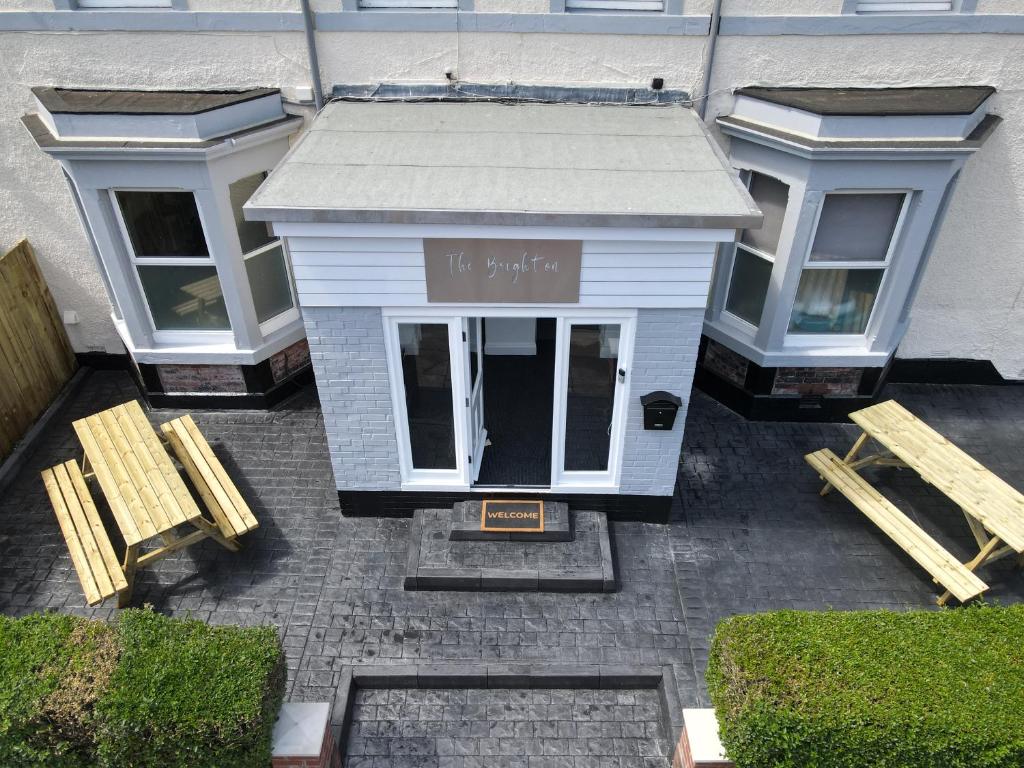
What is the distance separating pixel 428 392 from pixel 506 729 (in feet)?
9.54

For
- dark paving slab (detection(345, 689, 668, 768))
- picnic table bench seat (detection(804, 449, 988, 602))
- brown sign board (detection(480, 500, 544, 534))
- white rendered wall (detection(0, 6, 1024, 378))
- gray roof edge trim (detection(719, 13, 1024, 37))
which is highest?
gray roof edge trim (detection(719, 13, 1024, 37))

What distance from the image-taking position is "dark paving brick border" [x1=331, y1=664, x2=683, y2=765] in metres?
5.40

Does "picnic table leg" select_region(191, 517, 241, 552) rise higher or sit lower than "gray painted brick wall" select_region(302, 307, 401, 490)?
lower

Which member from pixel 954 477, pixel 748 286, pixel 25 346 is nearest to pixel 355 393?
pixel 25 346

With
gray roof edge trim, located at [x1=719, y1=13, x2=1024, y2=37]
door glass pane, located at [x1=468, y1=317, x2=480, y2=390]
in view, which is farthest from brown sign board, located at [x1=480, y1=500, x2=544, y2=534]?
gray roof edge trim, located at [x1=719, y1=13, x2=1024, y2=37]

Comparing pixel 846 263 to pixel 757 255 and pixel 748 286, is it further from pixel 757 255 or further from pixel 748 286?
pixel 748 286

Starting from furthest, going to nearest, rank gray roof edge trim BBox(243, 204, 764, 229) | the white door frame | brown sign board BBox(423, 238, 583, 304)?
1. the white door frame
2. brown sign board BBox(423, 238, 583, 304)
3. gray roof edge trim BBox(243, 204, 764, 229)

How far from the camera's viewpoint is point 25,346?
7.80m

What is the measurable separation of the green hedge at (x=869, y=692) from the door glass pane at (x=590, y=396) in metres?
2.35

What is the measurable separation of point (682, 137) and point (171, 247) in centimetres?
547

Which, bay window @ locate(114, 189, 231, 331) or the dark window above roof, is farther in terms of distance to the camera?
bay window @ locate(114, 189, 231, 331)

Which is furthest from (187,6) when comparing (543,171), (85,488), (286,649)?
(286,649)

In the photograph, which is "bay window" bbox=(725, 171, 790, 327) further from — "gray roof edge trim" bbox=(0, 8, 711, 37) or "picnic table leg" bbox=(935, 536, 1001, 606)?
"picnic table leg" bbox=(935, 536, 1001, 606)

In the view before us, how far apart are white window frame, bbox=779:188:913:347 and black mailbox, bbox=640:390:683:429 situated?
2335mm
